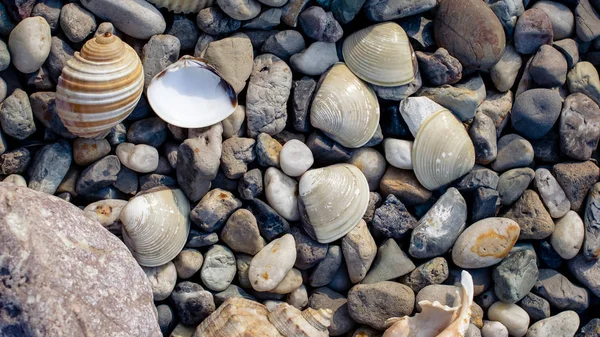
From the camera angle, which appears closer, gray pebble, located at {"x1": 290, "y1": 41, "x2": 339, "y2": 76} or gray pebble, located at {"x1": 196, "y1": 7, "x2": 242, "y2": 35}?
gray pebble, located at {"x1": 196, "y1": 7, "x2": 242, "y2": 35}

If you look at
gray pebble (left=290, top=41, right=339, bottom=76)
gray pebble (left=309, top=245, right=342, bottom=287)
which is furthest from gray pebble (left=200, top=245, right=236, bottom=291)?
gray pebble (left=290, top=41, right=339, bottom=76)

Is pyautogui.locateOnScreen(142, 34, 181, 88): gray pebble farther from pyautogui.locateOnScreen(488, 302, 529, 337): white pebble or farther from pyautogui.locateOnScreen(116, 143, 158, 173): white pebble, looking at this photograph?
pyautogui.locateOnScreen(488, 302, 529, 337): white pebble

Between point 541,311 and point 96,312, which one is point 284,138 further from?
point 541,311

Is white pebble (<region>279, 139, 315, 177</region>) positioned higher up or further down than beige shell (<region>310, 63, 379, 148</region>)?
further down

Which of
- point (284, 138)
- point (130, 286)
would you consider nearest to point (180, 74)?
point (284, 138)

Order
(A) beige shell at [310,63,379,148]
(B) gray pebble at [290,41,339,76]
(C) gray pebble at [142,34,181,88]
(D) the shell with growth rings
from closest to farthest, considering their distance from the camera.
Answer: (D) the shell with growth rings
(C) gray pebble at [142,34,181,88]
(A) beige shell at [310,63,379,148]
(B) gray pebble at [290,41,339,76]

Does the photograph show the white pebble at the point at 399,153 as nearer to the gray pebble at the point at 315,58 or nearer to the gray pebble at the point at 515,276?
the gray pebble at the point at 315,58
